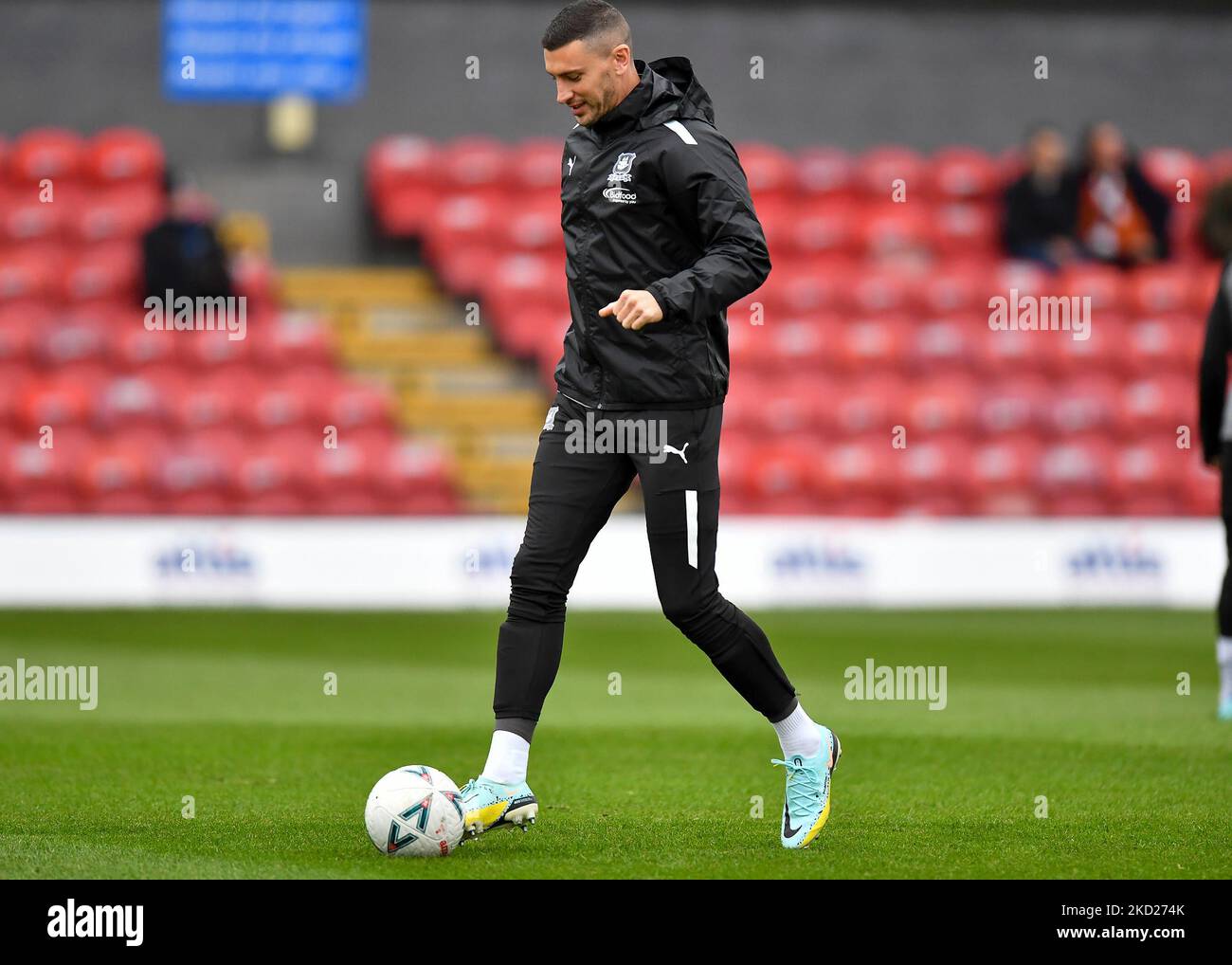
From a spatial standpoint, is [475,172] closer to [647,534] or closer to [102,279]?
[102,279]

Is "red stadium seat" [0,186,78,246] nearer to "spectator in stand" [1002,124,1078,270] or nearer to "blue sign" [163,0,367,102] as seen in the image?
"blue sign" [163,0,367,102]

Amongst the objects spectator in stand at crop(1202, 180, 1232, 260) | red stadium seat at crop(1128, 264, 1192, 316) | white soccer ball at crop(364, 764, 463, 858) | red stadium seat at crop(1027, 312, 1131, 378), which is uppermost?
red stadium seat at crop(1128, 264, 1192, 316)

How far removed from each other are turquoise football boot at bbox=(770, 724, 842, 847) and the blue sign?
1430 centimetres

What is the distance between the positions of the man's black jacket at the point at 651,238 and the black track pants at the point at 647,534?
9 centimetres

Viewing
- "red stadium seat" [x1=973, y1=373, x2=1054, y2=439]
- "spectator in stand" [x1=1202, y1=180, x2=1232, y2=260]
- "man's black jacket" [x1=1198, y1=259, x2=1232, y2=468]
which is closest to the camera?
"man's black jacket" [x1=1198, y1=259, x2=1232, y2=468]

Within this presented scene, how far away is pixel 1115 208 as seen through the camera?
18453 mm

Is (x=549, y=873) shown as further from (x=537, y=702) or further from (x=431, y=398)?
(x=431, y=398)

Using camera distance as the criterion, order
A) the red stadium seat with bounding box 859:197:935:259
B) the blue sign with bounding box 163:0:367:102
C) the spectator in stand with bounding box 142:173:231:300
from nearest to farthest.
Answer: the spectator in stand with bounding box 142:173:231:300 < the blue sign with bounding box 163:0:367:102 < the red stadium seat with bounding box 859:197:935:259

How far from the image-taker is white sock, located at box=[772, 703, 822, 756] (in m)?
5.52

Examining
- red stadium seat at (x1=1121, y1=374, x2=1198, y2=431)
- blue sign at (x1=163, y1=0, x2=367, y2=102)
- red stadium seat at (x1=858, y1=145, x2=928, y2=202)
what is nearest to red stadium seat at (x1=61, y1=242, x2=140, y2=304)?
blue sign at (x1=163, y1=0, x2=367, y2=102)

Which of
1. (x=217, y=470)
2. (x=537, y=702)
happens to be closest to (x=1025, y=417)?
(x=217, y=470)

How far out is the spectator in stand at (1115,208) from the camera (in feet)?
59.0

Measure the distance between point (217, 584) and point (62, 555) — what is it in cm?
121

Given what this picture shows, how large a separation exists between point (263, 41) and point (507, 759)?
47.6 ft
